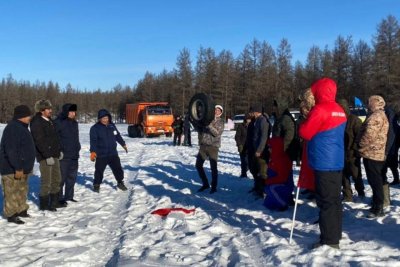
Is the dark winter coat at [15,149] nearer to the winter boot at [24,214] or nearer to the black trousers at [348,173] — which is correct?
the winter boot at [24,214]

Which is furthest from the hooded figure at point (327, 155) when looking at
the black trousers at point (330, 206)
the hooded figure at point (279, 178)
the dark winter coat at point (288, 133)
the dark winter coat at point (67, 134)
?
the dark winter coat at point (67, 134)

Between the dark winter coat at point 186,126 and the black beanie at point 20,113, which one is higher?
the black beanie at point 20,113

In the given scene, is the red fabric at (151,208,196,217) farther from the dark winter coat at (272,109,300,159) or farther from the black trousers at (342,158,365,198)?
the black trousers at (342,158,365,198)

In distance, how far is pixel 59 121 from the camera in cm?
840

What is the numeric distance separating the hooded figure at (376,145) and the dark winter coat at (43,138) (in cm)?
513

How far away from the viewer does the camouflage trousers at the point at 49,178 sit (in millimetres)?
7629

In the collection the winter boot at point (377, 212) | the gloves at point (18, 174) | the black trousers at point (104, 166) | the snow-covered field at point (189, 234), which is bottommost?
the snow-covered field at point (189, 234)

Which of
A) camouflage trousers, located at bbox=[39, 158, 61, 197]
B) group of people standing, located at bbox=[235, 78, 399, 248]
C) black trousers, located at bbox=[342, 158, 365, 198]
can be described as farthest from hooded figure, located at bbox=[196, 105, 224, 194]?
camouflage trousers, located at bbox=[39, 158, 61, 197]

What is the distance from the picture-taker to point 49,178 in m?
7.70

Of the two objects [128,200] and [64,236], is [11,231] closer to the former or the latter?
[64,236]

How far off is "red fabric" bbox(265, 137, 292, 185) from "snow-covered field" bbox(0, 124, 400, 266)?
57 cm

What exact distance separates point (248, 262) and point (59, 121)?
5.10 meters

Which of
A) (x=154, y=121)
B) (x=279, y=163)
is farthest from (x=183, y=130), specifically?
(x=279, y=163)

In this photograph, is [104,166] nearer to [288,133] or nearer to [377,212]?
[288,133]
